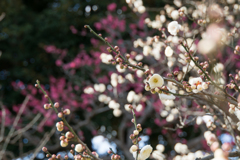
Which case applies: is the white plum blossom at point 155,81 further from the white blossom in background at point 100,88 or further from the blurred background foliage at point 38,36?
the blurred background foliage at point 38,36

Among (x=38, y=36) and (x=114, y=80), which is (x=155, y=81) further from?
(x=38, y=36)

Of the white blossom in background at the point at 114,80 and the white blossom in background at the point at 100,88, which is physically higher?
the white blossom in background at the point at 114,80

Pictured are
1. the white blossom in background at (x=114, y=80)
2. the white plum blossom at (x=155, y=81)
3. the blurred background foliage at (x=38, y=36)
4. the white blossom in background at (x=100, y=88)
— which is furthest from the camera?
the blurred background foliage at (x=38, y=36)

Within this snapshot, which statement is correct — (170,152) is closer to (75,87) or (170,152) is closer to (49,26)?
(75,87)

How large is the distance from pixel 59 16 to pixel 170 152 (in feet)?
13.3

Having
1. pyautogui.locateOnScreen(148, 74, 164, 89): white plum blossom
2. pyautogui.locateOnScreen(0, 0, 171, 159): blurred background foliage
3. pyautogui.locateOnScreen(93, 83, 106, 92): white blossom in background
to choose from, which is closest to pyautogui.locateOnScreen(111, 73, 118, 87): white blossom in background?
pyautogui.locateOnScreen(93, 83, 106, 92): white blossom in background

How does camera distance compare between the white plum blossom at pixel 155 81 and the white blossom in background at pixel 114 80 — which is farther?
the white blossom in background at pixel 114 80

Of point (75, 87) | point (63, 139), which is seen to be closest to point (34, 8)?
point (75, 87)

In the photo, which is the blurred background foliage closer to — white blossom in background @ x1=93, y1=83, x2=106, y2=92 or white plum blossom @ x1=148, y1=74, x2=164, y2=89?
white blossom in background @ x1=93, y1=83, x2=106, y2=92

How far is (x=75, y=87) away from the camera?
493 centimetres

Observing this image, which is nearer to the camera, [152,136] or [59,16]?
[59,16]

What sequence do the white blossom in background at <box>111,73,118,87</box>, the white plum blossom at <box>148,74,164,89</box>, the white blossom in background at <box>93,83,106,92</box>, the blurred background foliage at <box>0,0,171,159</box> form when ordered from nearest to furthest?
1. the white plum blossom at <box>148,74,164,89</box>
2. the white blossom in background at <box>111,73,118,87</box>
3. the white blossom in background at <box>93,83,106,92</box>
4. the blurred background foliage at <box>0,0,171,159</box>

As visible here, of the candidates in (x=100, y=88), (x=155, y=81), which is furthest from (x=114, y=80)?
(x=155, y=81)

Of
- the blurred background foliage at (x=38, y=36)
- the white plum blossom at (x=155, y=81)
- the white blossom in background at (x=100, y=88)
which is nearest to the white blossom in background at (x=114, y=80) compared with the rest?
the white blossom in background at (x=100, y=88)
